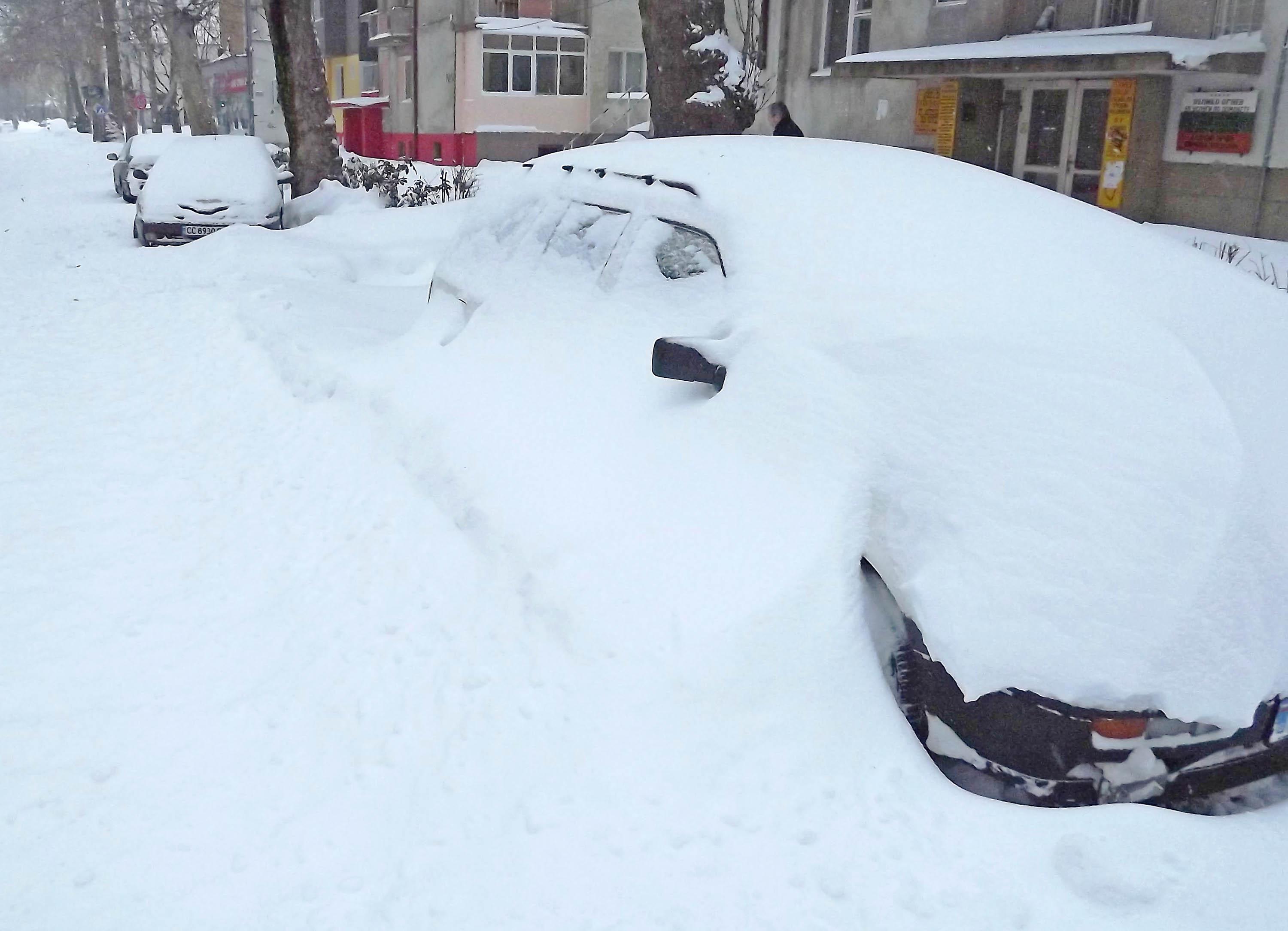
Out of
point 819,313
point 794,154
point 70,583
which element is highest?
point 794,154

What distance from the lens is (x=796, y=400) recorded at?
367 centimetres

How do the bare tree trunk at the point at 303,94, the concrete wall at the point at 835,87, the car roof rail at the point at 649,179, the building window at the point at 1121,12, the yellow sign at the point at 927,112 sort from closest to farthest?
the car roof rail at the point at 649,179 → the building window at the point at 1121,12 → the bare tree trunk at the point at 303,94 → the yellow sign at the point at 927,112 → the concrete wall at the point at 835,87

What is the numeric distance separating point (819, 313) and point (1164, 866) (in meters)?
1.87

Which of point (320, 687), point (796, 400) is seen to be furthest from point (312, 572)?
point (796, 400)

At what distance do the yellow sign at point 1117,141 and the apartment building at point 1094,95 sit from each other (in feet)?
0.07

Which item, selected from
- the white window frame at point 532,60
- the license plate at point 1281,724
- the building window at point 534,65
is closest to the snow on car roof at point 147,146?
the white window frame at point 532,60

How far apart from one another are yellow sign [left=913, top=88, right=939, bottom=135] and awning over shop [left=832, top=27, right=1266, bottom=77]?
0.73 metres

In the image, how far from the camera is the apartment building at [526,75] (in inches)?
1388

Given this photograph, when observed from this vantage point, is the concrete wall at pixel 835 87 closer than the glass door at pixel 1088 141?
No

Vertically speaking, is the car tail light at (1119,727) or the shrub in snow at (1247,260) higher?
the shrub in snow at (1247,260)

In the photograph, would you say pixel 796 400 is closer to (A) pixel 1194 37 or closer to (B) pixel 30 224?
(A) pixel 1194 37

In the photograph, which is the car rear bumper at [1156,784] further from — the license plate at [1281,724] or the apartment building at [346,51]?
the apartment building at [346,51]

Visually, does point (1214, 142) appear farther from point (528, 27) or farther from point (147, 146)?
point (528, 27)

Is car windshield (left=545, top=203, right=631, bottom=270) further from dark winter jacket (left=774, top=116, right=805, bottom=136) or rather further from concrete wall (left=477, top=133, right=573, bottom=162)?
concrete wall (left=477, top=133, right=573, bottom=162)
